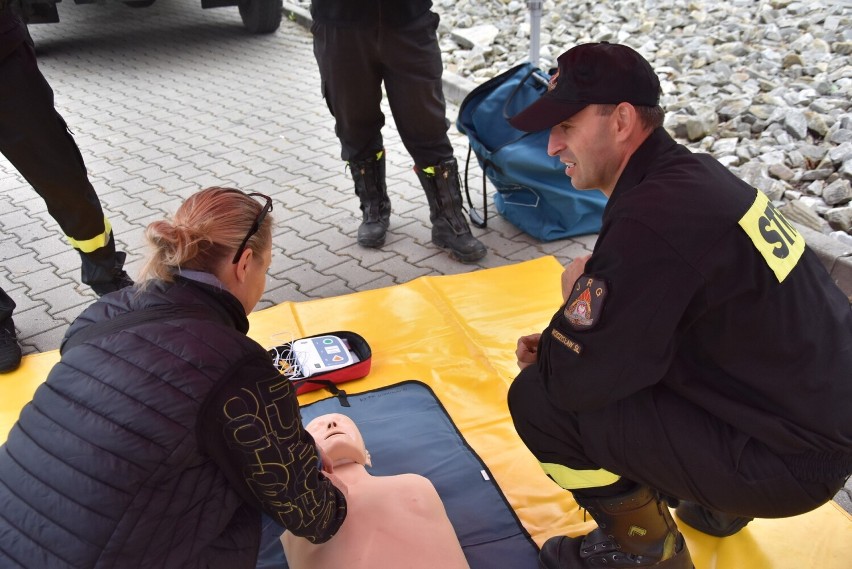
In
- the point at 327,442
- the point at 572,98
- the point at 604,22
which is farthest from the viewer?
the point at 604,22

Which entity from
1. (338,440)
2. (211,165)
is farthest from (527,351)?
(211,165)

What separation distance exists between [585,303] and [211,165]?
12.6 ft

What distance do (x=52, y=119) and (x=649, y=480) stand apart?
7.79ft

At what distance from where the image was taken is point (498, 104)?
3.71m

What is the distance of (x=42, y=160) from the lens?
2725mm

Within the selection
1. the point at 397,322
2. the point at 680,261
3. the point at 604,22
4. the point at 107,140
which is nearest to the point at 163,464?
the point at 680,261

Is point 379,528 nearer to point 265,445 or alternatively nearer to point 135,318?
point 265,445

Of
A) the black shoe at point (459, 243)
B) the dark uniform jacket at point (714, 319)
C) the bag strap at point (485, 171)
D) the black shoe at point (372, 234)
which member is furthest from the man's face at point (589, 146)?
the black shoe at point (372, 234)

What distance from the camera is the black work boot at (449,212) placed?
3502mm

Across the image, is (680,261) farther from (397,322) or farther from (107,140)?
(107,140)

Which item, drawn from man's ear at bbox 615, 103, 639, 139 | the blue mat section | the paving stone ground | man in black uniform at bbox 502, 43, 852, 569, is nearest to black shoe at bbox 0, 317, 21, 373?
the paving stone ground

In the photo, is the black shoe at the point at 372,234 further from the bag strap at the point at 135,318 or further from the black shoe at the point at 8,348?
the bag strap at the point at 135,318

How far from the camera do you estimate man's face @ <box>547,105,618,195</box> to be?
1614 mm

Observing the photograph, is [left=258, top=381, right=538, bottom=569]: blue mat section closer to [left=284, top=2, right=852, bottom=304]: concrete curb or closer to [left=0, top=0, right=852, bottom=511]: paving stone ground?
[left=0, top=0, right=852, bottom=511]: paving stone ground
